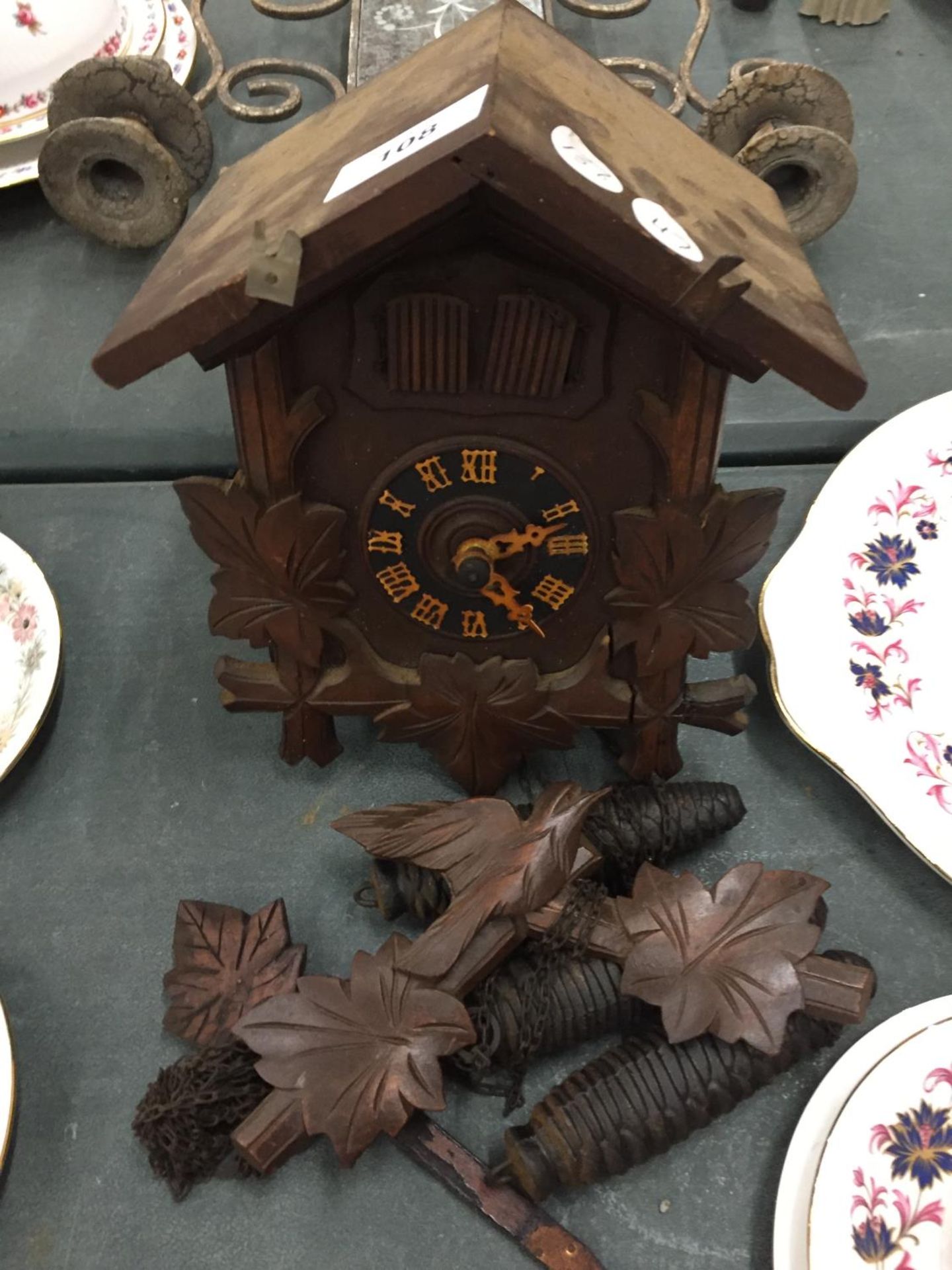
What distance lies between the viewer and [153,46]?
1.37 meters

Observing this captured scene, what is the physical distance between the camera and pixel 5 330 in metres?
1.25

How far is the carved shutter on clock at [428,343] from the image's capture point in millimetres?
618

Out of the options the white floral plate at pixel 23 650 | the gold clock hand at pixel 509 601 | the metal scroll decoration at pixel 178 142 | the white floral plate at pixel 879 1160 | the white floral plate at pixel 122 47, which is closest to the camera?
the white floral plate at pixel 879 1160

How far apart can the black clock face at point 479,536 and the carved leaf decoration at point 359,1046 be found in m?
0.26

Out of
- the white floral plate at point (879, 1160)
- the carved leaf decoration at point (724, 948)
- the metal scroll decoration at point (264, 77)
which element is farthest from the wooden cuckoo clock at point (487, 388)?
the metal scroll decoration at point (264, 77)

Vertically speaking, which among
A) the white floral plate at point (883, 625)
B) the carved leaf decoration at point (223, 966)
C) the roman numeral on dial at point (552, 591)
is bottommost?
the carved leaf decoration at point (223, 966)

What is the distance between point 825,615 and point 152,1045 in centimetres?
63

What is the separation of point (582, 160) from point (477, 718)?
41cm

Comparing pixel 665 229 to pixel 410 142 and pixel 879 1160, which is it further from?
pixel 879 1160

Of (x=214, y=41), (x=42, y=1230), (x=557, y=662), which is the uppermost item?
(x=214, y=41)

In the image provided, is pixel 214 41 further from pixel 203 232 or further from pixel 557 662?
pixel 557 662

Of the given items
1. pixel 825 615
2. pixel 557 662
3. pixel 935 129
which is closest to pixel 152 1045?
pixel 557 662

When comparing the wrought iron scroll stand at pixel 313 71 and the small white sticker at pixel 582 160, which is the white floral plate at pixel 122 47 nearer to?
the wrought iron scroll stand at pixel 313 71

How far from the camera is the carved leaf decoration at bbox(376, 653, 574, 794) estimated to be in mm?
793
